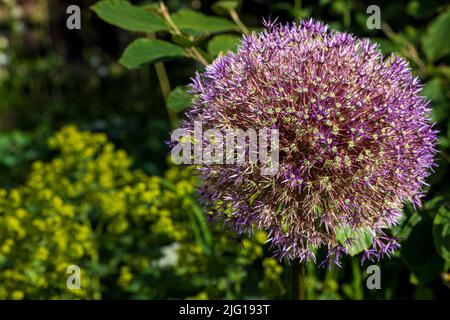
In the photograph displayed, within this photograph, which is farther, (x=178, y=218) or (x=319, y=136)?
(x=178, y=218)

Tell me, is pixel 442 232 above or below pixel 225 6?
below

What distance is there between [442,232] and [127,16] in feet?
4.35

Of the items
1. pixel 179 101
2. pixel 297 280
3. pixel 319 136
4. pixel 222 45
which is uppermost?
pixel 222 45

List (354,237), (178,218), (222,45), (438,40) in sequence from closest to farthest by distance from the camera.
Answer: (354,237) → (222,45) → (438,40) → (178,218)

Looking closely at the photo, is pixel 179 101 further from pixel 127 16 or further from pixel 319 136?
pixel 319 136

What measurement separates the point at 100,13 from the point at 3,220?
1.24 metres

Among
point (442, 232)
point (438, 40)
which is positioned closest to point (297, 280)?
point (442, 232)

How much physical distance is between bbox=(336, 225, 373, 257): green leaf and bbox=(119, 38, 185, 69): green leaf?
0.84m

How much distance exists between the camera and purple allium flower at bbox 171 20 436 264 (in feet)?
5.50

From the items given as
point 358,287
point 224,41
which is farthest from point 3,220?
point 358,287

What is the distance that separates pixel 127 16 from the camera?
204 cm

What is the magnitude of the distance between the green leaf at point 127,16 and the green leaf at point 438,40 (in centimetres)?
132

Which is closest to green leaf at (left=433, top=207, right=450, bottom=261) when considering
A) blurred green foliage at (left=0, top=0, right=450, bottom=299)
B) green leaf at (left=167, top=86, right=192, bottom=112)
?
blurred green foliage at (left=0, top=0, right=450, bottom=299)
